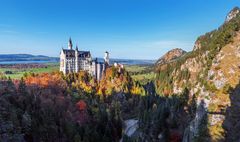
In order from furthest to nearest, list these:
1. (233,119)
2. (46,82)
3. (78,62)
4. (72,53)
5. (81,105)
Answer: (72,53) < (78,62) < (46,82) < (81,105) < (233,119)

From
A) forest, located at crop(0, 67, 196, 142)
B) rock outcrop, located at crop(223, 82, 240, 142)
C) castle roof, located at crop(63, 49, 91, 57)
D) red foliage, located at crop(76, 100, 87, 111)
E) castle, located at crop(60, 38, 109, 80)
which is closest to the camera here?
rock outcrop, located at crop(223, 82, 240, 142)

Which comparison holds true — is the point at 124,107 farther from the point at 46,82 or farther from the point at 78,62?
the point at 78,62

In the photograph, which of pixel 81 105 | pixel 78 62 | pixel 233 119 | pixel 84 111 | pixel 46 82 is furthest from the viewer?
pixel 78 62

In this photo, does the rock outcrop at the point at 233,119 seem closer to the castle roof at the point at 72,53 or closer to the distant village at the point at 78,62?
the distant village at the point at 78,62

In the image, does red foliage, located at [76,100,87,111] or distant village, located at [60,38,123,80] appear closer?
red foliage, located at [76,100,87,111]

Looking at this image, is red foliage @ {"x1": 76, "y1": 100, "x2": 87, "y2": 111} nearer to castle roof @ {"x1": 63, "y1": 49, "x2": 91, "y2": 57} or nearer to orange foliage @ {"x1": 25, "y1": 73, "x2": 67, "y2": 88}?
orange foliage @ {"x1": 25, "y1": 73, "x2": 67, "y2": 88}

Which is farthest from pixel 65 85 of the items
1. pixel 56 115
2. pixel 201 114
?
pixel 201 114

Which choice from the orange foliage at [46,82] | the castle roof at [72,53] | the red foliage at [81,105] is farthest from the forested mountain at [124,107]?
the castle roof at [72,53]

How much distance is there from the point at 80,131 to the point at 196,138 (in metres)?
56.7

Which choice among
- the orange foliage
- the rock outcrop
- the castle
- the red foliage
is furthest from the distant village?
the rock outcrop

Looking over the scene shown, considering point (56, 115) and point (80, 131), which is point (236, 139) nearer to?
point (80, 131)

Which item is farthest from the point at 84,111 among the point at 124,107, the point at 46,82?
the point at 46,82

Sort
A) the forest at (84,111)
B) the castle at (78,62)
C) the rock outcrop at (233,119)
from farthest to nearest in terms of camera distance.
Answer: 1. the castle at (78,62)
2. the forest at (84,111)
3. the rock outcrop at (233,119)

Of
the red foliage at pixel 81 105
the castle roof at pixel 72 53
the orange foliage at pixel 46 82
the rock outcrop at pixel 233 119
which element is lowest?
the red foliage at pixel 81 105
